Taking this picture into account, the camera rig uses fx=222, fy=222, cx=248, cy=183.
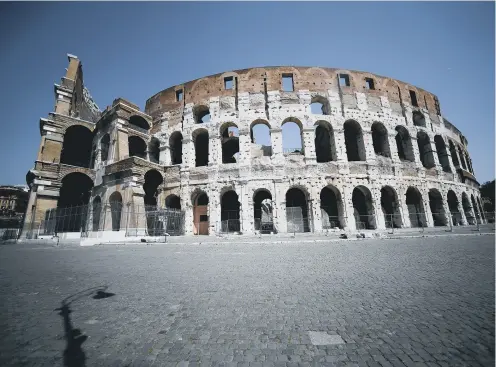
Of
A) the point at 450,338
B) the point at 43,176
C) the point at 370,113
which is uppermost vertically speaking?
the point at 370,113

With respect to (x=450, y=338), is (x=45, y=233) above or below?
above

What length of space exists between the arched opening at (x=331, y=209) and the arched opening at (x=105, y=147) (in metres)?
18.8

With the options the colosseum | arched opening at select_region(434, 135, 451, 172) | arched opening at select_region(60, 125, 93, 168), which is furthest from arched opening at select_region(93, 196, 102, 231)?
arched opening at select_region(434, 135, 451, 172)

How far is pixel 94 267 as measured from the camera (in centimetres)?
518

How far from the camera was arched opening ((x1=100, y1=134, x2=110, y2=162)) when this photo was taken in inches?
755

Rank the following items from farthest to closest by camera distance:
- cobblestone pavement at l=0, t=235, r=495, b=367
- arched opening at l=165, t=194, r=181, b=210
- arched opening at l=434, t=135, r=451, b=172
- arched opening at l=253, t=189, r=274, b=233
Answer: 1. arched opening at l=434, t=135, r=451, b=172
2. arched opening at l=165, t=194, r=181, b=210
3. arched opening at l=253, t=189, r=274, b=233
4. cobblestone pavement at l=0, t=235, r=495, b=367

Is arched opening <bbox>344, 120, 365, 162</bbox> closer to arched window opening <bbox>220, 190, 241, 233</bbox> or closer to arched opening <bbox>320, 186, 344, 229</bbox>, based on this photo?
arched opening <bbox>320, 186, 344, 229</bbox>

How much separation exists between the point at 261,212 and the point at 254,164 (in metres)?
4.13

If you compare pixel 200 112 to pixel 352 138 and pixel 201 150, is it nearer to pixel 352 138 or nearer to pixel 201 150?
pixel 201 150

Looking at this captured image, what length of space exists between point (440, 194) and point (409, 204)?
2807 millimetres

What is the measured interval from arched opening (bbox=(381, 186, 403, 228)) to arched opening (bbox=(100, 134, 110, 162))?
23.3 metres

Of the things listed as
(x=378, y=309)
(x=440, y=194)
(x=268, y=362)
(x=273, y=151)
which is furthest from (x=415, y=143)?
(x=268, y=362)

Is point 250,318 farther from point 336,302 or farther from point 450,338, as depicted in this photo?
point 450,338

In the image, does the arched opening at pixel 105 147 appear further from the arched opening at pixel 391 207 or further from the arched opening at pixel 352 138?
the arched opening at pixel 391 207
